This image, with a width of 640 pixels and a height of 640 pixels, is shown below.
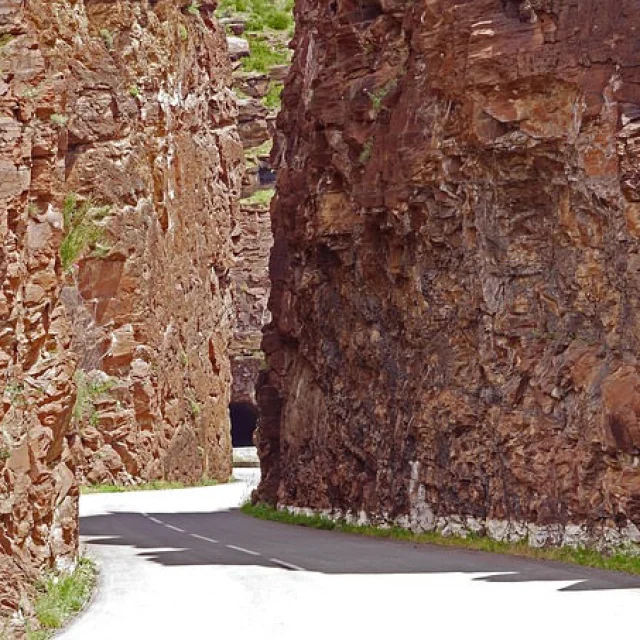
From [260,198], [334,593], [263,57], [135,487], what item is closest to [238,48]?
[263,57]

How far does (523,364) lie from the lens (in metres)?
23.1

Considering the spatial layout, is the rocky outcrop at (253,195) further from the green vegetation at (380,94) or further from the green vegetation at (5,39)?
the green vegetation at (5,39)

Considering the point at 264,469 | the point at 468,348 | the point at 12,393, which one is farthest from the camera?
the point at 264,469

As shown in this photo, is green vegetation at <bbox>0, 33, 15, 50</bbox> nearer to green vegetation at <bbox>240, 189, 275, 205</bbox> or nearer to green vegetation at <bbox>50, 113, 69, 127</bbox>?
green vegetation at <bbox>50, 113, 69, 127</bbox>

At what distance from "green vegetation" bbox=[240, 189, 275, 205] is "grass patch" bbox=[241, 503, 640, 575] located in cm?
4542

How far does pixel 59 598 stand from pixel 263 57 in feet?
226

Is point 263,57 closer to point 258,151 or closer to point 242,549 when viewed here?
point 258,151

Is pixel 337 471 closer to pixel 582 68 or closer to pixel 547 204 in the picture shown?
pixel 547 204

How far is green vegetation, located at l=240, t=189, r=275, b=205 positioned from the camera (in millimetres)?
75438

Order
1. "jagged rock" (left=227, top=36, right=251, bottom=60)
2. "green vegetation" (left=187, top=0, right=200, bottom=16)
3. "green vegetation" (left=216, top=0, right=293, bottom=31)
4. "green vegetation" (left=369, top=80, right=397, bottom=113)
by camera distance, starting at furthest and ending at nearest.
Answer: "green vegetation" (left=216, top=0, right=293, bottom=31) → "jagged rock" (left=227, top=36, right=251, bottom=60) → "green vegetation" (left=187, top=0, right=200, bottom=16) → "green vegetation" (left=369, top=80, right=397, bottom=113)

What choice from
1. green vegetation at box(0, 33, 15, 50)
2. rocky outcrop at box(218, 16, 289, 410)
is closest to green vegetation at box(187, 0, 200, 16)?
rocky outcrop at box(218, 16, 289, 410)

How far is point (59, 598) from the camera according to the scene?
14.5 metres

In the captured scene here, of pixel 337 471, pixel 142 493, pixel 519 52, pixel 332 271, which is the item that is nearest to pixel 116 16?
pixel 142 493

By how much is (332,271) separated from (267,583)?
1549 cm
